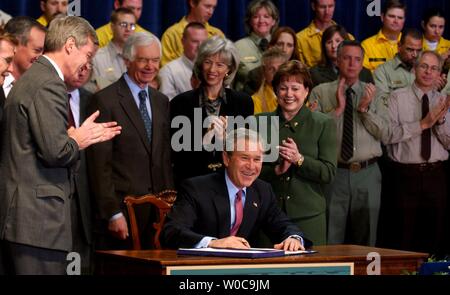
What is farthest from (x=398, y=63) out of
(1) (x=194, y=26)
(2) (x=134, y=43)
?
(2) (x=134, y=43)

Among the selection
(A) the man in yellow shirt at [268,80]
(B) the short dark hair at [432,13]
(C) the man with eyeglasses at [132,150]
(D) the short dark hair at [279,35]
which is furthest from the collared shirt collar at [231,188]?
(B) the short dark hair at [432,13]

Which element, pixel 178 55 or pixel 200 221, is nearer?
pixel 200 221

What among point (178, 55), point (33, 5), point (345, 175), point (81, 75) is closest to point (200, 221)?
point (81, 75)

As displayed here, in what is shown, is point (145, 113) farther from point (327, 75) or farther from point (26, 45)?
point (327, 75)

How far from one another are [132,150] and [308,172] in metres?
1.03

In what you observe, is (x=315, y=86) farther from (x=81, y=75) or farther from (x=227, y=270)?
(x=227, y=270)

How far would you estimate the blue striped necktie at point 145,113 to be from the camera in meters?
5.72

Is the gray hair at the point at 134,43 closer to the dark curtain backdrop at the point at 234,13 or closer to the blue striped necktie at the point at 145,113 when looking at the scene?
the blue striped necktie at the point at 145,113

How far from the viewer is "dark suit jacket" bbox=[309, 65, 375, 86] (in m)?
7.27

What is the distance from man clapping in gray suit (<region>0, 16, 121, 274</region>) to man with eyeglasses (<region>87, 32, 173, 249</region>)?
3.67ft

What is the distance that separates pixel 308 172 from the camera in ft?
19.1

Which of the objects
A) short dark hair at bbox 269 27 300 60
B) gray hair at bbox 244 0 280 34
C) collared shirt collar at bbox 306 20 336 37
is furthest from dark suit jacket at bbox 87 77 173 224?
collared shirt collar at bbox 306 20 336 37

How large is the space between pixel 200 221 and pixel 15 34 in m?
1.51

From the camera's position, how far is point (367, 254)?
457 cm
